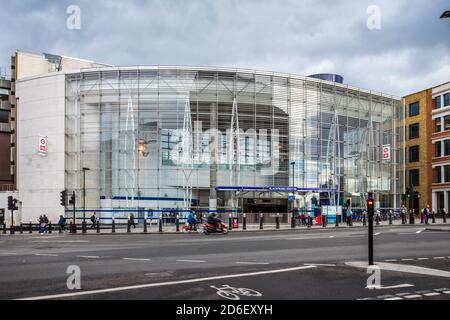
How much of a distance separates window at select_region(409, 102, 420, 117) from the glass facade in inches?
1054

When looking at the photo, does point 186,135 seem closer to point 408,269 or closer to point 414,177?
point 408,269

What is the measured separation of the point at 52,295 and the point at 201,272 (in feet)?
12.8

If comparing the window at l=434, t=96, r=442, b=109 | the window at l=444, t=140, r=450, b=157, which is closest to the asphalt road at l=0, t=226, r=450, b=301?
the window at l=444, t=140, r=450, b=157

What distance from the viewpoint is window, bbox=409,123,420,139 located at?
73000mm

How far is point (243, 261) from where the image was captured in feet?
46.2

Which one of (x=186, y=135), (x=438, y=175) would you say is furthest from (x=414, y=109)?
(x=186, y=135)

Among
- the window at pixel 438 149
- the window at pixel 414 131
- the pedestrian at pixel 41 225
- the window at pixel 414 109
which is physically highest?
the window at pixel 414 109

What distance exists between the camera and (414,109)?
240ft

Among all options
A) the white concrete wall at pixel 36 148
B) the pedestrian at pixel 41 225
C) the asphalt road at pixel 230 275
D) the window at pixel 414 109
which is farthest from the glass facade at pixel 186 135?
the asphalt road at pixel 230 275

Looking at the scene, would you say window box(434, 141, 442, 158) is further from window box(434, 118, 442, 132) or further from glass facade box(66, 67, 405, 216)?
glass facade box(66, 67, 405, 216)

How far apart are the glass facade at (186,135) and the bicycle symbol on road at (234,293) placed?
38.4m

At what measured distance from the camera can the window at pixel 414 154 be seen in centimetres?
7304

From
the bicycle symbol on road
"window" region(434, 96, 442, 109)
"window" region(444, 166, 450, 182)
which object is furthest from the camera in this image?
"window" region(434, 96, 442, 109)

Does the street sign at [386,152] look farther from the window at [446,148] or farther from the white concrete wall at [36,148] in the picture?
the white concrete wall at [36,148]
